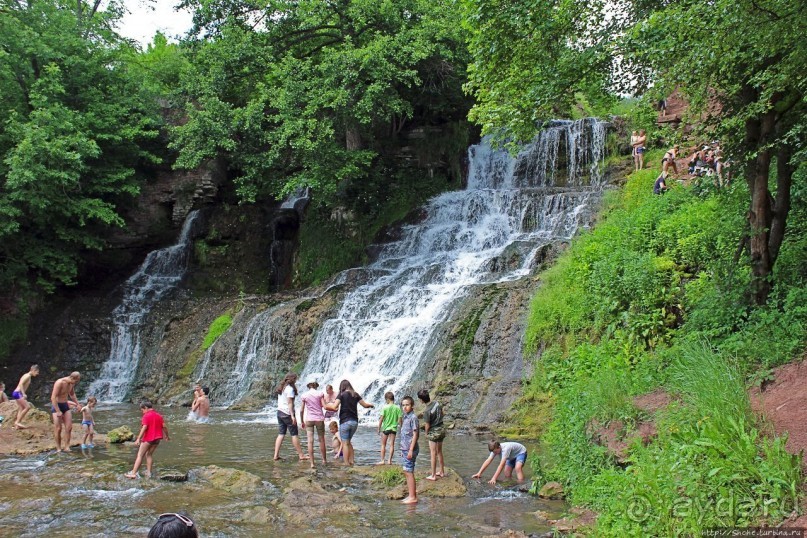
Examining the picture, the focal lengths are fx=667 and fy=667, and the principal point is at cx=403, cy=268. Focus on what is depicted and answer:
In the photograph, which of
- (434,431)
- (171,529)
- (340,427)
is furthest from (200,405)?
(171,529)

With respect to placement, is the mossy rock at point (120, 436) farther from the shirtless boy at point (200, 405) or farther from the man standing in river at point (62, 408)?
the shirtless boy at point (200, 405)

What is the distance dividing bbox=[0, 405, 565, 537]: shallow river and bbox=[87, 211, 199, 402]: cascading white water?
10.3 meters

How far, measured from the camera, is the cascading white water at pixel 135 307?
21.6m

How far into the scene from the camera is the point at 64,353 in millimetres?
22719

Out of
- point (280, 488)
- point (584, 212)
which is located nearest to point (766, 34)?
point (280, 488)

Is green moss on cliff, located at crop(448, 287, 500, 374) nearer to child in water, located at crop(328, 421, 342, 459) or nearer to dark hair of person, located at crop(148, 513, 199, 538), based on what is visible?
child in water, located at crop(328, 421, 342, 459)

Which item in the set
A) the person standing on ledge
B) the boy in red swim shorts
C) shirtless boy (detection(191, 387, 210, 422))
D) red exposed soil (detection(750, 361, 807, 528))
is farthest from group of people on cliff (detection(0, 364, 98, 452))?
red exposed soil (detection(750, 361, 807, 528))

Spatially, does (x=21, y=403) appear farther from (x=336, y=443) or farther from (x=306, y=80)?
(x=306, y=80)

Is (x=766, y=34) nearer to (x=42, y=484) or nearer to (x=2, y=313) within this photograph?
(x=42, y=484)

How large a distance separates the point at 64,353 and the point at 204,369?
622 centimetres

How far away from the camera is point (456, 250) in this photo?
883 inches

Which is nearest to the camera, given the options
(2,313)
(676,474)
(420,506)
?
(676,474)

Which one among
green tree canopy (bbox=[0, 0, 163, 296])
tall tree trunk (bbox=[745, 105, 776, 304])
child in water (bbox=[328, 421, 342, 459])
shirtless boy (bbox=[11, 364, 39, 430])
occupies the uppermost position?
green tree canopy (bbox=[0, 0, 163, 296])

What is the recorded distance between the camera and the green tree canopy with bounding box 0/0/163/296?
20828 mm
